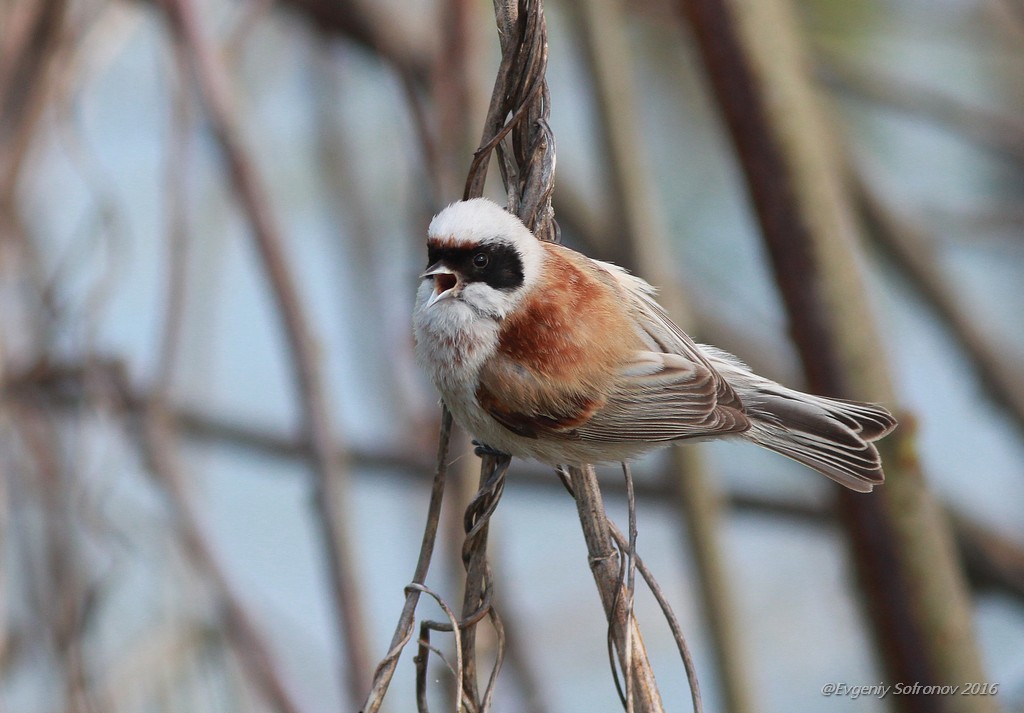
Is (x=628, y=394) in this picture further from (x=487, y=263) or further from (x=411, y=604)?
(x=411, y=604)

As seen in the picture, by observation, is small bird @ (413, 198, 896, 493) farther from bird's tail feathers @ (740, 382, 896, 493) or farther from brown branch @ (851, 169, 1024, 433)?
brown branch @ (851, 169, 1024, 433)

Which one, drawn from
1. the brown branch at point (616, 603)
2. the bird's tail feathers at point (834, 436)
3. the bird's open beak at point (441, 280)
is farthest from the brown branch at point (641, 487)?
the brown branch at point (616, 603)

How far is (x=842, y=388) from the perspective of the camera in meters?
2.27

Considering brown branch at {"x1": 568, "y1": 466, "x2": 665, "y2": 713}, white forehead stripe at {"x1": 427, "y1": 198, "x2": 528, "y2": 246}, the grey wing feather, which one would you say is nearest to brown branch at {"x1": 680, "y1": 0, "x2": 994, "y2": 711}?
the grey wing feather

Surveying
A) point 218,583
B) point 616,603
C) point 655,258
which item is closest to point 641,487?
point 655,258

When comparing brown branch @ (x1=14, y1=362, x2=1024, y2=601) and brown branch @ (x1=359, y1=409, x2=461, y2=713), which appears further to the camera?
brown branch @ (x1=14, y1=362, x2=1024, y2=601)

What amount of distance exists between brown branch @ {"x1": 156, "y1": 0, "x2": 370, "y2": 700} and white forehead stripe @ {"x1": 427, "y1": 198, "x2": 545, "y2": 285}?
85 centimetres

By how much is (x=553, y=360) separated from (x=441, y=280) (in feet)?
0.85

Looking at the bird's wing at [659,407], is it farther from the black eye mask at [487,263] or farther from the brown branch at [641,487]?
the brown branch at [641,487]

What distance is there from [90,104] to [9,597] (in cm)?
138

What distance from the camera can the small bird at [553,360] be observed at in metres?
1.86

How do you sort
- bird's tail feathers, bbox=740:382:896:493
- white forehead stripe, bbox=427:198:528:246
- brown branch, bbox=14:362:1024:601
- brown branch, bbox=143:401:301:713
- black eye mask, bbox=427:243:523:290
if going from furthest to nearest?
brown branch, bbox=14:362:1024:601
brown branch, bbox=143:401:301:713
bird's tail feathers, bbox=740:382:896:493
black eye mask, bbox=427:243:523:290
white forehead stripe, bbox=427:198:528:246

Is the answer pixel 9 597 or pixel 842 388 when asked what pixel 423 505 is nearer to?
pixel 9 597

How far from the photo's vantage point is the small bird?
186cm
